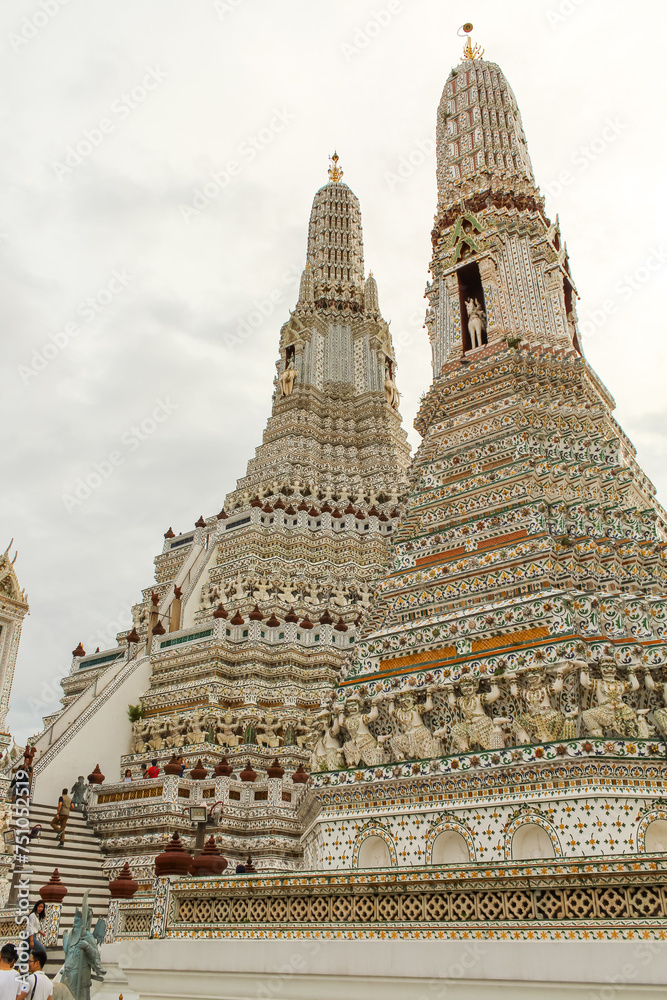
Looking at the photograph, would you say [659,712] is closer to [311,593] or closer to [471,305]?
[471,305]

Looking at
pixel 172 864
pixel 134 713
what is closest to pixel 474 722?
pixel 172 864

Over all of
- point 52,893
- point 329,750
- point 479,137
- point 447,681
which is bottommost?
point 52,893

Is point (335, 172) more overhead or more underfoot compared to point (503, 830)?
more overhead

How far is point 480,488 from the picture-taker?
14953 mm

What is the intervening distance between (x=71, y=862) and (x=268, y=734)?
5.74 m

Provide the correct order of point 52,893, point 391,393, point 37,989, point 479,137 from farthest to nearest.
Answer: point 391,393, point 479,137, point 52,893, point 37,989

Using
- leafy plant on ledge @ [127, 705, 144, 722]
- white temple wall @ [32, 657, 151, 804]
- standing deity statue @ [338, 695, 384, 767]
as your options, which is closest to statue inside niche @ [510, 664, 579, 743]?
standing deity statue @ [338, 695, 384, 767]

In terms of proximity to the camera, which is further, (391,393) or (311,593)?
(391,393)

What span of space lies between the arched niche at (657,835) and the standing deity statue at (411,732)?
293 cm

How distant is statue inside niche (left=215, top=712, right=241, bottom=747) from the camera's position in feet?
66.5

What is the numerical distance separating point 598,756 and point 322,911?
3.93m

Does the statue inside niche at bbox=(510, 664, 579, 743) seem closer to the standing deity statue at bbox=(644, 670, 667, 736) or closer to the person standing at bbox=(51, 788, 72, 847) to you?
the standing deity statue at bbox=(644, 670, 667, 736)

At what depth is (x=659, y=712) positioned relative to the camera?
10.4 metres

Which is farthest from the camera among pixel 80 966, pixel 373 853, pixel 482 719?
pixel 373 853
